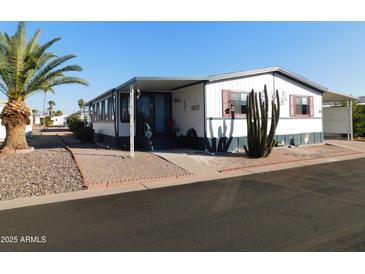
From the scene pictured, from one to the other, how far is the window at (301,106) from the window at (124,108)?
8663mm

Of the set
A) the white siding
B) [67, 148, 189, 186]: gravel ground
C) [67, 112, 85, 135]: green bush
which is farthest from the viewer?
[67, 112, 85, 135]: green bush

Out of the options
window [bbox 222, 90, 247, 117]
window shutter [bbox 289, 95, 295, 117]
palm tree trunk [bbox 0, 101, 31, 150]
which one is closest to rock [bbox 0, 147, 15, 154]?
palm tree trunk [bbox 0, 101, 31, 150]

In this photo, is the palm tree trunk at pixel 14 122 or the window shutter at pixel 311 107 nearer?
the palm tree trunk at pixel 14 122

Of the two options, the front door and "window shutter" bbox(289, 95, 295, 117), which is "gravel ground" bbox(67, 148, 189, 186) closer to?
the front door

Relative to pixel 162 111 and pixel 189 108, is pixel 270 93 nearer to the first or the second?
pixel 189 108

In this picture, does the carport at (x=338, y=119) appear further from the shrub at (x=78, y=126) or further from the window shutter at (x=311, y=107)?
the shrub at (x=78, y=126)

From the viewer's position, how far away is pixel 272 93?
14.0 meters

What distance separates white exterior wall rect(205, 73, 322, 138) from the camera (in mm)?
12250

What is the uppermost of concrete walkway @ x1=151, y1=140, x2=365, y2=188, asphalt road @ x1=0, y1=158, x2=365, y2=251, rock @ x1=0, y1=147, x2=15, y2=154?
rock @ x1=0, y1=147, x2=15, y2=154

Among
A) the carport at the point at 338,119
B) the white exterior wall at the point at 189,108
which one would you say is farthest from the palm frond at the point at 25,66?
the carport at the point at 338,119

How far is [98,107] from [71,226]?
1574cm

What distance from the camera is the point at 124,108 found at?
1381 centimetres

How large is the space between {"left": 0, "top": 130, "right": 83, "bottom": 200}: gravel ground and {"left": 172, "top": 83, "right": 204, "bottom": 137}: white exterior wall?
18.5 ft

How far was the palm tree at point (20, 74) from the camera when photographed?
11.1 m
